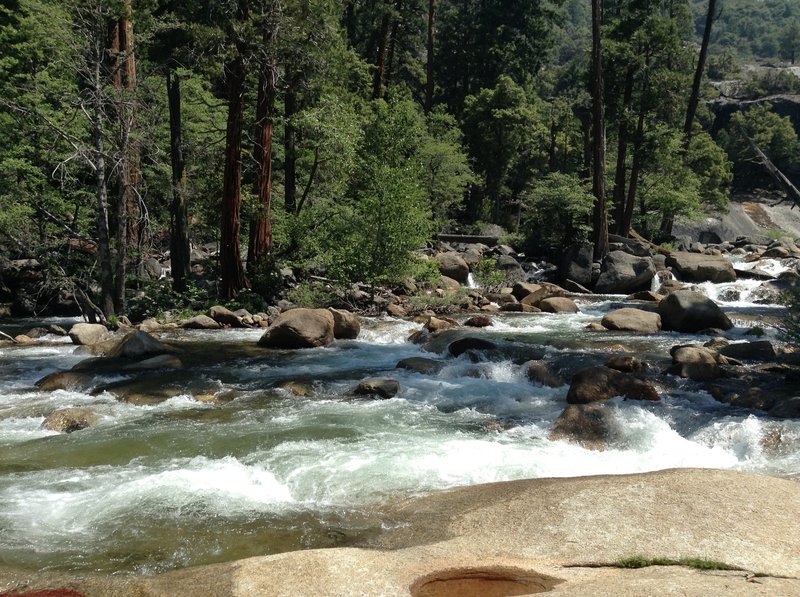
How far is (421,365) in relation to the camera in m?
11.1

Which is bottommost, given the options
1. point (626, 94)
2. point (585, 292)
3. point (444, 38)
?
point (585, 292)

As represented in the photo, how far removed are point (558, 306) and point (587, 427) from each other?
1037 centimetres

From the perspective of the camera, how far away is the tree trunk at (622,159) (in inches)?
1019

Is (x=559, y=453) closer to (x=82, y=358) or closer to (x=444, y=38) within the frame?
(x=82, y=358)

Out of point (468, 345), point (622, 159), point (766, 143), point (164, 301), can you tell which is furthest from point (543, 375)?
point (766, 143)

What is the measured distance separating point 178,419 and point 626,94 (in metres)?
23.2

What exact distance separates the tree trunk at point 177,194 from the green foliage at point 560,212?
12994 mm

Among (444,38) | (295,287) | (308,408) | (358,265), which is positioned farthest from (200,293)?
(444,38)

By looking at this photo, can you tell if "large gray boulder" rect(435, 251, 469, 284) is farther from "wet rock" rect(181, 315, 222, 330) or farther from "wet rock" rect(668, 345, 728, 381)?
"wet rock" rect(668, 345, 728, 381)

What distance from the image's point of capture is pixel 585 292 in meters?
21.8

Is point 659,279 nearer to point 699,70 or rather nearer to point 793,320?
point 699,70

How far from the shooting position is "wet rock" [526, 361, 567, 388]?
32.9 feet

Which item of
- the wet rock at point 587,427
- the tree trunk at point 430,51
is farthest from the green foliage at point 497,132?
the wet rock at point 587,427

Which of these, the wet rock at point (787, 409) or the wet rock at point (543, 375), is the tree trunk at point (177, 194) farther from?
the wet rock at point (787, 409)
